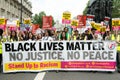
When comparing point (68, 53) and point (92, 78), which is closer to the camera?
point (92, 78)

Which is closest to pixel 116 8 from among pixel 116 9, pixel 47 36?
pixel 116 9

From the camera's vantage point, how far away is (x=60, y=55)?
13.9 m

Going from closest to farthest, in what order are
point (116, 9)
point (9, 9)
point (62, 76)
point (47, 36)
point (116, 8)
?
point (62, 76) → point (47, 36) → point (9, 9) → point (116, 8) → point (116, 9)

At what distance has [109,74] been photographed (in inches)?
522

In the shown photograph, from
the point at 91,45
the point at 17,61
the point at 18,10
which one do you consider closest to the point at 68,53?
the point at 91,45

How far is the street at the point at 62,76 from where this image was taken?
1207cm

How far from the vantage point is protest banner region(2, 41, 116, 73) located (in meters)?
13.8

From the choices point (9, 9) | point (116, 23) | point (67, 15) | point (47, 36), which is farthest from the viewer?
point (9, 9)

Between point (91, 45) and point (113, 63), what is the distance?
99 centimetres

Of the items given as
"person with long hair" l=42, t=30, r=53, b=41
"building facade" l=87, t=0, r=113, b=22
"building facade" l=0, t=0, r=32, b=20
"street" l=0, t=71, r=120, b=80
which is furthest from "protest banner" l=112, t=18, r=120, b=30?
"building facade" l=0, t=0, r=32, b=20

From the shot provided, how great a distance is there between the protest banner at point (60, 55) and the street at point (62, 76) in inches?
13.6

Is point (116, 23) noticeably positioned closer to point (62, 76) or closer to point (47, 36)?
point (47, 36)

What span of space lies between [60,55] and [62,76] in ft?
4.94

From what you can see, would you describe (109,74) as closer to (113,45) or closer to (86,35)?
(113,45)
